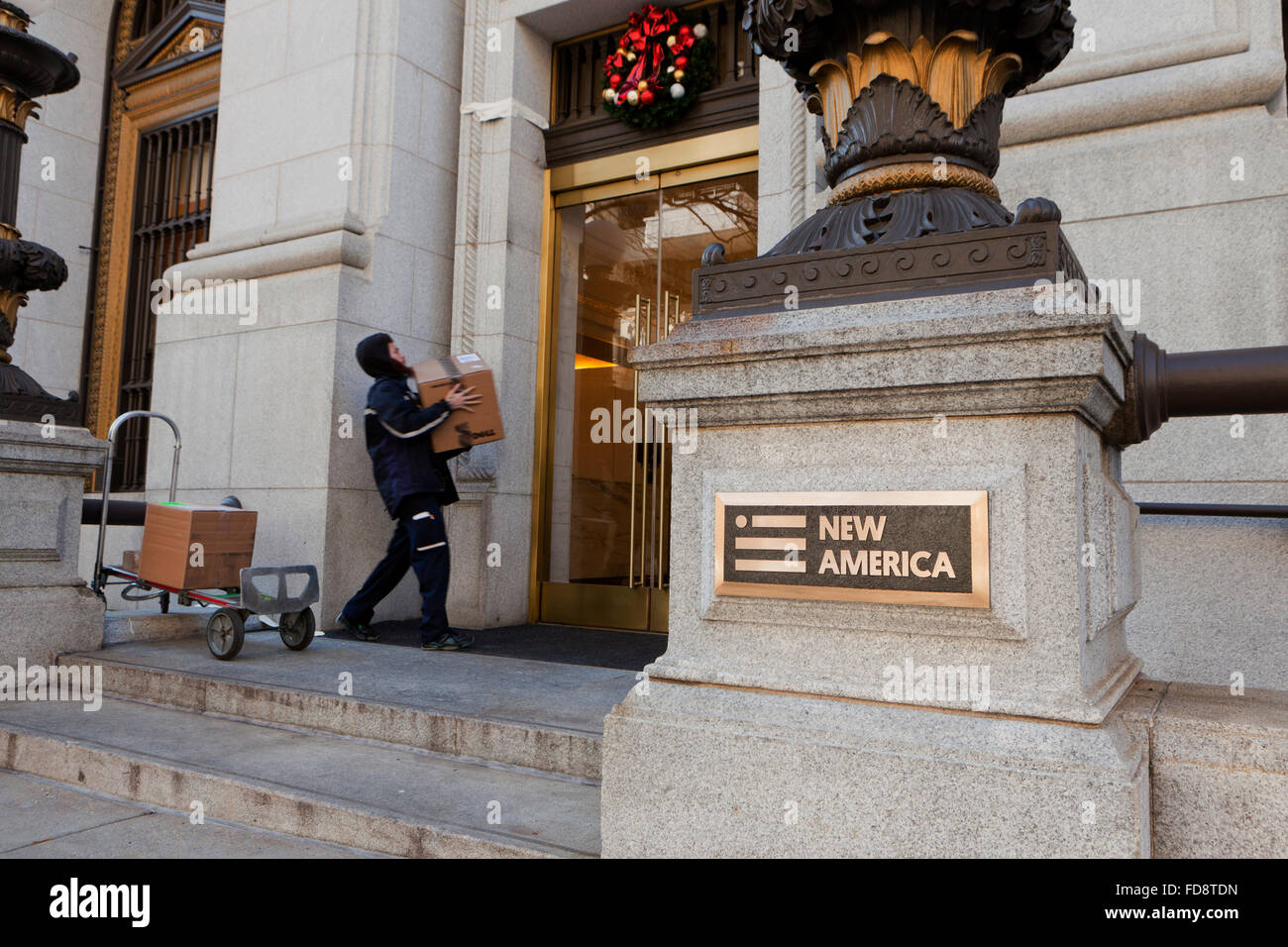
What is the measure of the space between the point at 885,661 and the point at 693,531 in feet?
2.13

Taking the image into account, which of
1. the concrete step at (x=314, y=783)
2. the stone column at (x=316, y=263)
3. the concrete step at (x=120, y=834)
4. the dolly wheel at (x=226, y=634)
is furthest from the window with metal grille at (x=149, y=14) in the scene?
the concrete step at (x=120, y=834)

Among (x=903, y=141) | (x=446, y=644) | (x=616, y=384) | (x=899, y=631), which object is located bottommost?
(x=446, y=644)

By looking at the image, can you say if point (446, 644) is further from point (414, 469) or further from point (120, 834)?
point (120, 834)

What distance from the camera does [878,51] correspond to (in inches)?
99.6

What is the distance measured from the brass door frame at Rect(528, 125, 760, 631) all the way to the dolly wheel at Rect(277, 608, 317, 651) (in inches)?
93.6

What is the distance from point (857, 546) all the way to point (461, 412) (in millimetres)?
4344

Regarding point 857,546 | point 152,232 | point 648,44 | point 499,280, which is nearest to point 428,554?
point 499,280

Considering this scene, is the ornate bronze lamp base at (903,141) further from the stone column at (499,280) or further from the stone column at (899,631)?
the stone column at (499,280)

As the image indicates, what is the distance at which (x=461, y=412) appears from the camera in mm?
6223

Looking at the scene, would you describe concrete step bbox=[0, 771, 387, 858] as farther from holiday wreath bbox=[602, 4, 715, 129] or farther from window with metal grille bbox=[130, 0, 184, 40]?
window with metal grille bbox=[130, 0, 184, 40]

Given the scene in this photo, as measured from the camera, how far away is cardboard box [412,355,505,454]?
6191 mm

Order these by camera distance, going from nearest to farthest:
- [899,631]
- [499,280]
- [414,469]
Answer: [899,631] < [414,469] < [499,280]
